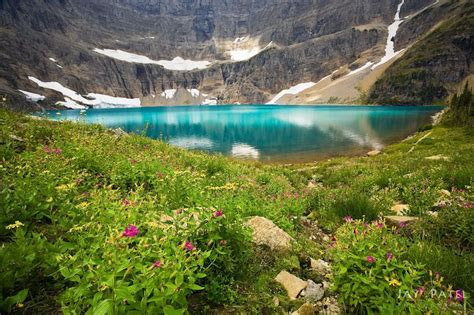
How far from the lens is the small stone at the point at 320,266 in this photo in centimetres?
468

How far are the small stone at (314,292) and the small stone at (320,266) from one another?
426 millimetres

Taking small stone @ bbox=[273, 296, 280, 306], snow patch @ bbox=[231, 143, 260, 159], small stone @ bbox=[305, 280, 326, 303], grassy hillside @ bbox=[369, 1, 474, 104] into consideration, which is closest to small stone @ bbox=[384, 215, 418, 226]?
small stone @ bbox=[305, 280, 326, 303]

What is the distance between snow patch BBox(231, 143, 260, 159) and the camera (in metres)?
38.9

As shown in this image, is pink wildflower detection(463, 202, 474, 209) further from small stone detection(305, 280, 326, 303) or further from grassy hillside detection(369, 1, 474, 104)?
grassy hillside detection(369, 1, 474, 104)

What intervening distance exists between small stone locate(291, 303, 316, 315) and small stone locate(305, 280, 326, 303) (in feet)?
0.80

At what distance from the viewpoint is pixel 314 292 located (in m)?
4.03

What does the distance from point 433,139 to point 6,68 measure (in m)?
248

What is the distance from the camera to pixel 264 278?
3945 millimetres

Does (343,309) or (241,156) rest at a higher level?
(343,309)

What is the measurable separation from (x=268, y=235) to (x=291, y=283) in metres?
1.10

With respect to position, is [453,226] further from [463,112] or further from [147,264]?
[463,112]

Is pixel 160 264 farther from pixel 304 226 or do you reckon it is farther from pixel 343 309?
pixel 304 226

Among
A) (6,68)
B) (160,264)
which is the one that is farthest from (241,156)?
(6,68)

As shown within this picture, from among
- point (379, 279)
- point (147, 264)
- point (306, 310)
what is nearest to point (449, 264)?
point (379, 279)
